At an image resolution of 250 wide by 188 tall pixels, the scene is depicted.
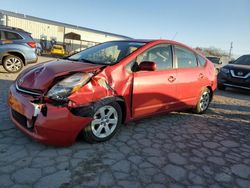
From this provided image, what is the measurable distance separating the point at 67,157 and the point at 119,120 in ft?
3.25

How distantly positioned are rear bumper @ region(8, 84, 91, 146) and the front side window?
4.96 feet

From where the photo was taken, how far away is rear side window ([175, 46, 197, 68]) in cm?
482

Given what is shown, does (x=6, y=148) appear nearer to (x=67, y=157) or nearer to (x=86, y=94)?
(x=67, y=157)

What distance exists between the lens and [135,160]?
10.5 ft

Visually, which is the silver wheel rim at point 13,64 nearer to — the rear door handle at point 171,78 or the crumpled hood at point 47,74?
the crumpled hood at point 47,74

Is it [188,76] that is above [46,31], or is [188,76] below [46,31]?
below

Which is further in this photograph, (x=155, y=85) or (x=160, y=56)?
(x=160, y=56)

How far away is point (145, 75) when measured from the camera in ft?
13.2

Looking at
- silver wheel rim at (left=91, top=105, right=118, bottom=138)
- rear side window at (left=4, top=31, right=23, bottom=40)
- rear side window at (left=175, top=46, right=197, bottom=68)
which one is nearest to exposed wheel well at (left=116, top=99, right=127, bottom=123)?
silver wheel rim at (left=91, top=105, right=118, bottom=138)

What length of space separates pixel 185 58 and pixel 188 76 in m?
0.38

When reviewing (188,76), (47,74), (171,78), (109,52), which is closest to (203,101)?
(188,76)

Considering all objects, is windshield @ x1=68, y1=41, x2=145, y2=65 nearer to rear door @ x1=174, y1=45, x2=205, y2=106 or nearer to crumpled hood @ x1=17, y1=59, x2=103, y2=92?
crumpled hood @ x1=17, y1=59, x2=103, y2=92

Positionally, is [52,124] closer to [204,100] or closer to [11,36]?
[204,100]

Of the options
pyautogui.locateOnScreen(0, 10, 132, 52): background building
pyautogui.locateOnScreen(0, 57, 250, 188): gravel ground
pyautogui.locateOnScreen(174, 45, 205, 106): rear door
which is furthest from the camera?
pyautogui.locateOnScreen(0, 10, 132, 52): background building
